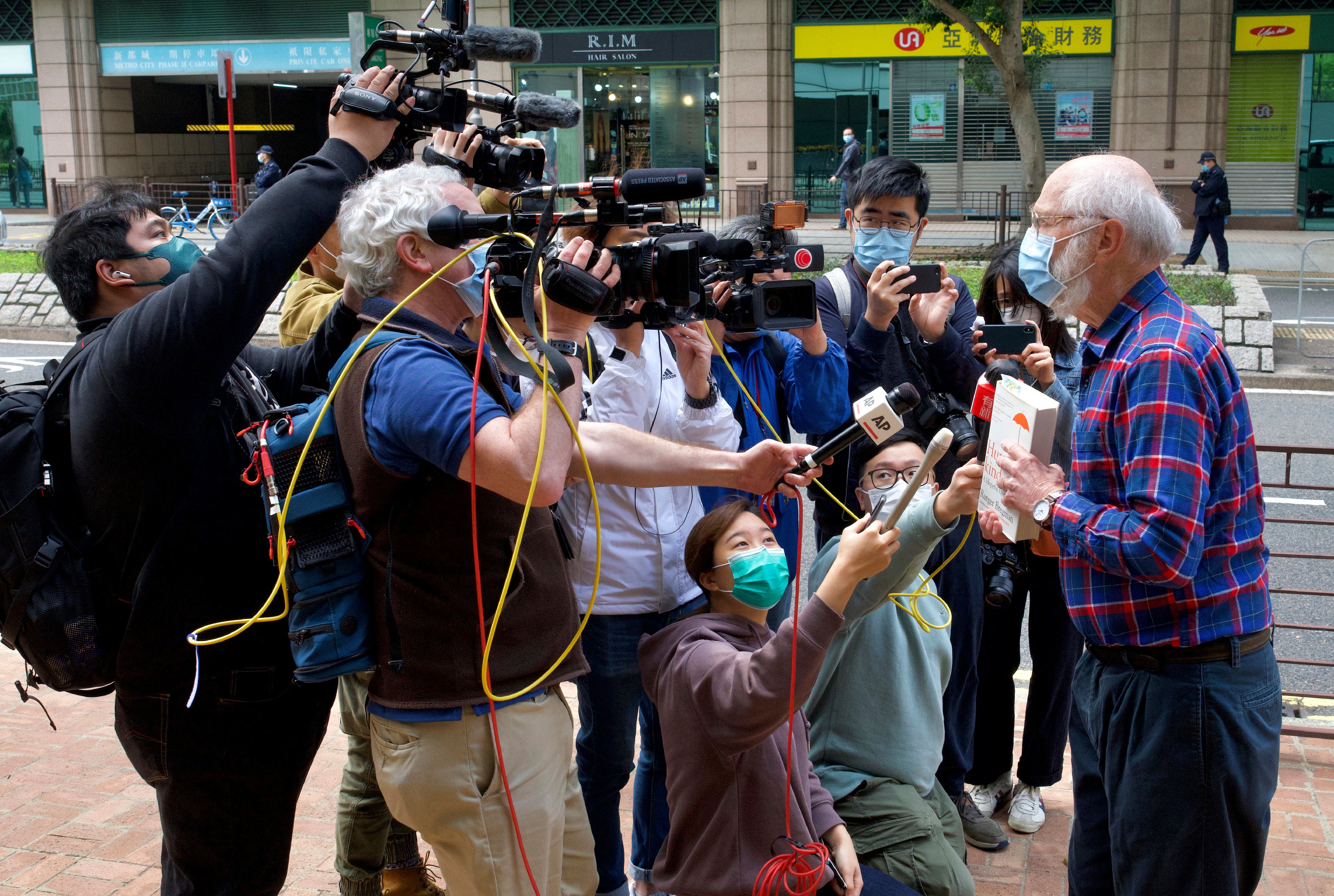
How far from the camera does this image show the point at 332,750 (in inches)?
169

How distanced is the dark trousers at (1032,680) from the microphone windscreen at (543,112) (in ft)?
6.70

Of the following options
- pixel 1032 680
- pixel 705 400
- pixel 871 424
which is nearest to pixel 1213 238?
pixel 1032 680

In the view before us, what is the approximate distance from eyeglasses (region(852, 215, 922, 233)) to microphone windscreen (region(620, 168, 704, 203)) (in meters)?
2.10

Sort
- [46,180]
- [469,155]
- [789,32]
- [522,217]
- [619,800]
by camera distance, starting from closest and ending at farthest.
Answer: [522,217] → [469,155] → [619,800] → [789,32] → [46,180]

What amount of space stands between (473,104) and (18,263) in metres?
15.8

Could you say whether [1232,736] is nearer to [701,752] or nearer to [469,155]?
[701,752]

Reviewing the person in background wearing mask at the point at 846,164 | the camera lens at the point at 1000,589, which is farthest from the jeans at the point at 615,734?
the person in background wearing mask at the point at 846,164

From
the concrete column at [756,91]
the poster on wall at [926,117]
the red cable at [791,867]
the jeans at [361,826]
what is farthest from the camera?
the poster on wall at [926,117]

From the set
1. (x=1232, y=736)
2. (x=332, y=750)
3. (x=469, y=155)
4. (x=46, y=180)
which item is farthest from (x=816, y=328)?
(x=46, y=180)

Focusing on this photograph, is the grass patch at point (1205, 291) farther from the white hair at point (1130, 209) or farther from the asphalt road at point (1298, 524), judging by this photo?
the white hair at point (1130, 209)

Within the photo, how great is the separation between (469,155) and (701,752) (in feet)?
5.73

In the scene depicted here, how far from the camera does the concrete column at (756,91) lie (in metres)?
22.1

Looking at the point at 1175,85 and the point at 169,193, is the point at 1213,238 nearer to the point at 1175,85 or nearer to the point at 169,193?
the point at 1175,85

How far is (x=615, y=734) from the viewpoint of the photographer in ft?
10.5
